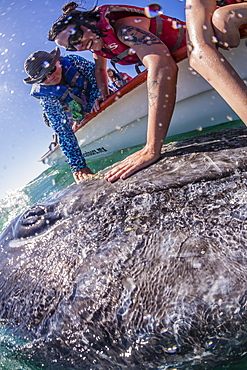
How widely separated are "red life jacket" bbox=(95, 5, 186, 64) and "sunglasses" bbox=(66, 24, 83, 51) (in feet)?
1.04

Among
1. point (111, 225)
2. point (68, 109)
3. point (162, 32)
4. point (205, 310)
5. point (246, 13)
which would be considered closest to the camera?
point (205, 310)

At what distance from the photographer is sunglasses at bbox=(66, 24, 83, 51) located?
3.75m

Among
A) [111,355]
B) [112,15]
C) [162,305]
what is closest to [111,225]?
[162,305]

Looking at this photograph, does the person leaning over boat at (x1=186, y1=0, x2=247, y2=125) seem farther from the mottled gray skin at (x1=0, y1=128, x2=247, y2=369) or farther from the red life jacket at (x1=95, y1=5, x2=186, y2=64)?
the red life jacket at (x1=95, y1=5, x2=186, y2=64)

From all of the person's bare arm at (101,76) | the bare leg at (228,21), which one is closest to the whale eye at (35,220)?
the bare leg at (228,21)

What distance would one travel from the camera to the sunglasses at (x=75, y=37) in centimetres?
375

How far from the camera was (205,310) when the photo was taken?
1432 millimetres

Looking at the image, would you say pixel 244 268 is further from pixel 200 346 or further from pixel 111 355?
pixel 111 355

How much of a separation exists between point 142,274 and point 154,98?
1.74 metres

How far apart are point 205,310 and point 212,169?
98cm

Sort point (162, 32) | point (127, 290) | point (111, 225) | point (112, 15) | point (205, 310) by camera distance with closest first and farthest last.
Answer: point (205, 310)
point (127, 290)
point (111, 225)
point (112, 15)
point (162, 32)

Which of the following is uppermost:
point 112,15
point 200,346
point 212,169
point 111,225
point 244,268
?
point 112,15

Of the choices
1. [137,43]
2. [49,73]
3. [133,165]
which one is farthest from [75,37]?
[133,165]

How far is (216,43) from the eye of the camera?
8.46 ft
